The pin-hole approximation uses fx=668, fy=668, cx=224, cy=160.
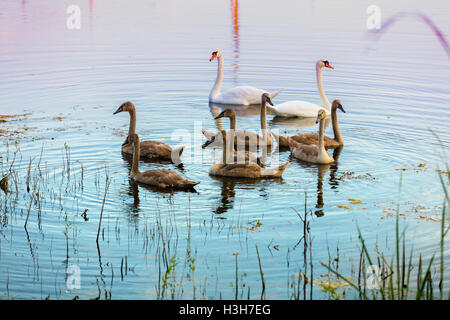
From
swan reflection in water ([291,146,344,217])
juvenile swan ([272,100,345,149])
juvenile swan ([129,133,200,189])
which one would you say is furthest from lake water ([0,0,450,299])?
juvenile swan ([272,100,345,149])

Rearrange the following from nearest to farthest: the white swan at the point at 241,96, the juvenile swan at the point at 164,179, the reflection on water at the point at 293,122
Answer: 1. the juvenile swan at the point at 164,179
2. the reflection on water at the point at 293,122
3. the white swan at the point at 241,96

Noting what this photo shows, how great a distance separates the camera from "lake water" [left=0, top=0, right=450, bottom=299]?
7355mm

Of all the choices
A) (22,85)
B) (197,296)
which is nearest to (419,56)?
(22,85)

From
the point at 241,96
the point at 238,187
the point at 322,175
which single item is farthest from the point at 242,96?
the point at 238,187

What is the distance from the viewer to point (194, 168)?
11.6 metres

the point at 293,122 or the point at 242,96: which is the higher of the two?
the point at 242,96

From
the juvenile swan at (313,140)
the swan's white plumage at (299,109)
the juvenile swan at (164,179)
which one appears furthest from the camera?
the swan's white plumage at (299,109)

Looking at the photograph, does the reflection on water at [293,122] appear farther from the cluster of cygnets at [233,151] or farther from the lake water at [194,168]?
the cluster of cygnets at [233,151]

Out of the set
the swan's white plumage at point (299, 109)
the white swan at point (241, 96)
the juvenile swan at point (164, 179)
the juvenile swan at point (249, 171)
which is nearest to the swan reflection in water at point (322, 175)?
the juvenile swan at point (249, 171)

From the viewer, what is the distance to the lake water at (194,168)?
24.1 feet

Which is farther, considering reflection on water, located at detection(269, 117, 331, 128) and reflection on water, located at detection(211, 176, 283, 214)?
reflection on water, located at detection(269, 117, 331, 128)

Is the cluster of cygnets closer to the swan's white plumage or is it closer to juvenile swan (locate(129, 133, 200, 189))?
juvenile swan (locate(129, 133, 200, 189))

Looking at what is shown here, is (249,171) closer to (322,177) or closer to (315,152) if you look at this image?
(322,177)
